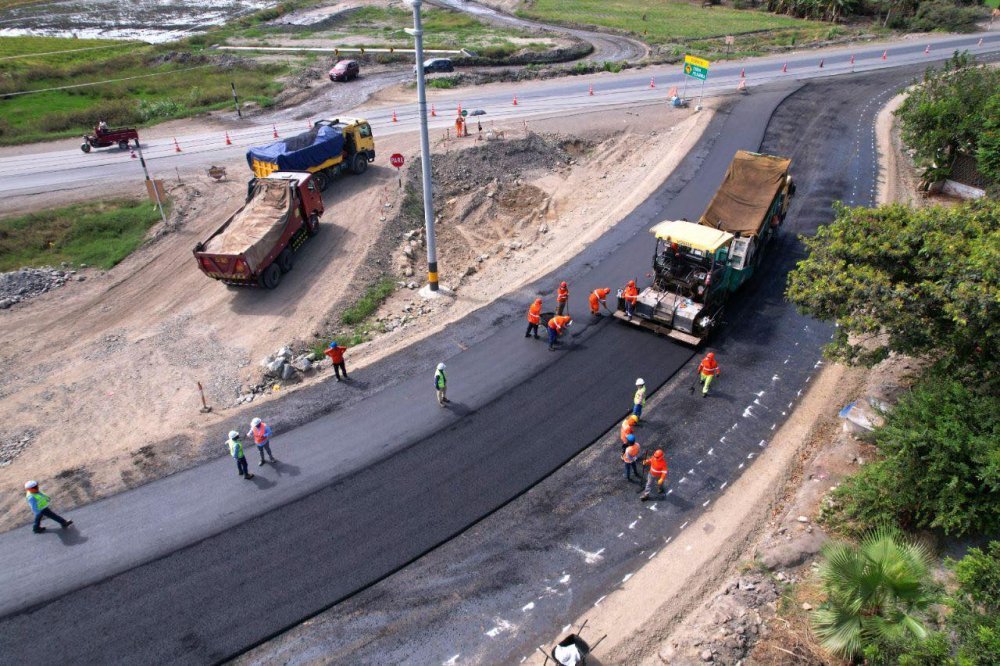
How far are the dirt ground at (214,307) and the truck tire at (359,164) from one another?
1.07 ft

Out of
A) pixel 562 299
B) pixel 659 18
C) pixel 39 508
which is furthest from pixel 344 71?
pixel 659 18

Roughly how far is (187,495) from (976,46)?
6287 cm

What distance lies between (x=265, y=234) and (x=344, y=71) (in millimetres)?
29128

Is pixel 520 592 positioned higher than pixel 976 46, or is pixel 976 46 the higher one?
pixel 976 46

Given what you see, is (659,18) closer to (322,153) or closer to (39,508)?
(322,153)

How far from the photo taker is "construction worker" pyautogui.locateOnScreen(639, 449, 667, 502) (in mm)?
12258

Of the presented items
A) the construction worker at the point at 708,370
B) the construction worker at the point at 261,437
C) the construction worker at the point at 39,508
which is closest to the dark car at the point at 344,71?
the construction worker at the point at 261,437

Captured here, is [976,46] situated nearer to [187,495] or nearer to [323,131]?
[323,131]

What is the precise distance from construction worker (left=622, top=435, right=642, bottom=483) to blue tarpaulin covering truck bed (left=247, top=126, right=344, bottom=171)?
19298 mm

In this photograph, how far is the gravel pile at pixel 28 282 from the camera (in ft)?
70.1

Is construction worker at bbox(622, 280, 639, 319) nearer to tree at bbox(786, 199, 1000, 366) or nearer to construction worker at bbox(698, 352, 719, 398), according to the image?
construction worker at bbox(698, 352, 719, 398)

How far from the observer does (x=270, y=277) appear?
69.7 ft

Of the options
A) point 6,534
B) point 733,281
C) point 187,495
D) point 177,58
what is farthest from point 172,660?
point 177,58

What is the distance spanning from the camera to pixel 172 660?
986 cm
